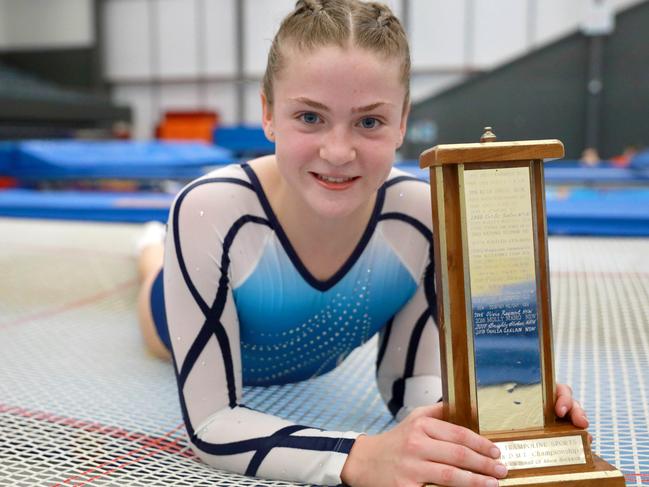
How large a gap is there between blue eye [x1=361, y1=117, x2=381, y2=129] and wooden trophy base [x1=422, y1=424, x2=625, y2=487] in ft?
1.48

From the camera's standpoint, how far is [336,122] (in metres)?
0.96

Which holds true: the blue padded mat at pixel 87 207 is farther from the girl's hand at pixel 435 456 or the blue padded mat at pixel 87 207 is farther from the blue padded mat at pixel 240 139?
the blue padded mat at pixel 240 139

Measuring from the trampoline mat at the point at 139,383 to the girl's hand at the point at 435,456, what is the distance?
218 mm

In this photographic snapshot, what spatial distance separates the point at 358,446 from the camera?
0.96 meters

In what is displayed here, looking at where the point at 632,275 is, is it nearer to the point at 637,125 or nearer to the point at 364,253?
the point at 364,253

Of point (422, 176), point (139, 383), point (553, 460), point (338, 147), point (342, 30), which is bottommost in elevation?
point (139, 383)

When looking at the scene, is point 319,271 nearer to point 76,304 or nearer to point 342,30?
point 342,30

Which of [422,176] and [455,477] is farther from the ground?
[422,176]

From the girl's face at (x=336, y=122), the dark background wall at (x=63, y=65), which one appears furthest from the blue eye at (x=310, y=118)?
the dark background wall at (x=63, y=65)

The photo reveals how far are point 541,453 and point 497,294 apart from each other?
21cm

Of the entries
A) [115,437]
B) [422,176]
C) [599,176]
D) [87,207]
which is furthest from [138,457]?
[599,176]

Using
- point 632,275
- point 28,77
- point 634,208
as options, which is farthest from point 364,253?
point 28,77

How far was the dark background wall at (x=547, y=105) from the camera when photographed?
7.84m

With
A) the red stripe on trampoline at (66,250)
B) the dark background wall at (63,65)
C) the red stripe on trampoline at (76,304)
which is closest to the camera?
the red stripe on trampoline at (76,304)
